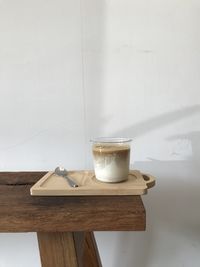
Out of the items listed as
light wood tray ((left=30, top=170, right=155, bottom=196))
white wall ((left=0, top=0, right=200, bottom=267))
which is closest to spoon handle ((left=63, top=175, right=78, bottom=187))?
light wood tray ((left=30, top=170, right=155, bottom=196))

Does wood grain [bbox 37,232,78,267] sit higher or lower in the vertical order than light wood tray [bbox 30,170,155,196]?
lower

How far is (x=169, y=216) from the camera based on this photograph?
2.60 feet

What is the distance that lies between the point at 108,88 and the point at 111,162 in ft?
1.01

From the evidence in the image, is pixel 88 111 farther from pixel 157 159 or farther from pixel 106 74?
pixel 157 159

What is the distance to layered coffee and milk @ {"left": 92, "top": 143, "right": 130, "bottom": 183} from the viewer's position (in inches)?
19.8

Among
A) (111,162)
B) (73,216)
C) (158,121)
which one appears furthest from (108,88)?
(73,216)

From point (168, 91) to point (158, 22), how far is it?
18cm

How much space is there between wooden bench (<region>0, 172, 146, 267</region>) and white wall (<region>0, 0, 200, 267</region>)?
29cm

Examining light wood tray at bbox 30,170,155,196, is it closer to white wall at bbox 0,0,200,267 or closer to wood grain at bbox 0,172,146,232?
wood grain at bbox 0,172,146,232

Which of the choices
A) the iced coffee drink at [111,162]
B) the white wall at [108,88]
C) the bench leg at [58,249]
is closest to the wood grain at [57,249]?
the bench leg at [58,249]

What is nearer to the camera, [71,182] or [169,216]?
[71,182]

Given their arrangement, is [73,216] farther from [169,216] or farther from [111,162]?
[169,216]

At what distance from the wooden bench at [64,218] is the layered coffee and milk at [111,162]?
5cm

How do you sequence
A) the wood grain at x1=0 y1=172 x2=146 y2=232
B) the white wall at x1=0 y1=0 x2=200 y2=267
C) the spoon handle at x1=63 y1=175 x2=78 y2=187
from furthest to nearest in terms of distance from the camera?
the white wall at x1=0 y1=0 x2=200 y2=267 → the spoon handle at x1=63 y1=175 x2=78 y2=187 → the wood grain at x1=0 y1=172 x2=146 y2=232
